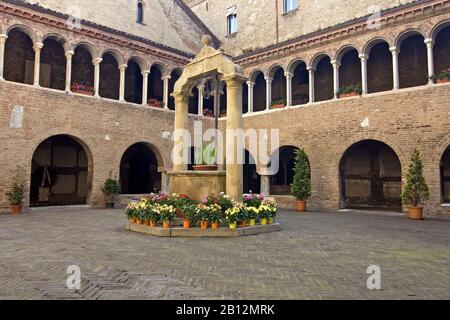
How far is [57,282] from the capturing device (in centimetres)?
486

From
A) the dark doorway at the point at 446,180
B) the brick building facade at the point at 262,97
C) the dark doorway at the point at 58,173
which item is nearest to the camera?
the brick building facade at the point at 262,97

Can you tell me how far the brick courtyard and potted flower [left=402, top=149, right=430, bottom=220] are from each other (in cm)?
379

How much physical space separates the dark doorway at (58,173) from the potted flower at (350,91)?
14567 mm

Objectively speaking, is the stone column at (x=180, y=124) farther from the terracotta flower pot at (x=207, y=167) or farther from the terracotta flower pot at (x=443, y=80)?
the terracotta flower pot at (x=443, y=80)

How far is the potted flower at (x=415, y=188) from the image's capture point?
44.2 feet

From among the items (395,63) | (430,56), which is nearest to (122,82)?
(395,63)

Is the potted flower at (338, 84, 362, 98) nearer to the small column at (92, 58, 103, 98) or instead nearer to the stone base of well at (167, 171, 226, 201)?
the stone base of well at (167, 171, 226, 201)

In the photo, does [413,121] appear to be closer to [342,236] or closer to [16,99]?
[342,236]

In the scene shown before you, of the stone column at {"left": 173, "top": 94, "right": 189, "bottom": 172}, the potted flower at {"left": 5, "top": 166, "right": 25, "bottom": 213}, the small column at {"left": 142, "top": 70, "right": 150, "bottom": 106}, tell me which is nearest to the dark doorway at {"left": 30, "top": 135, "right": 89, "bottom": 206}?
the potted flower at {"left": 5, "top": 166, "right": 25, "bottom": 213}

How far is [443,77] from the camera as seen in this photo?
13.9 m

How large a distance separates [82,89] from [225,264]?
14140 mm

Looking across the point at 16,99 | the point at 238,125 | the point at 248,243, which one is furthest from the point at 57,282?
the point at 16,99

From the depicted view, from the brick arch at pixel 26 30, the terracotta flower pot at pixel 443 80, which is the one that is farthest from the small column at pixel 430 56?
the brick arch at pixel 26 30
